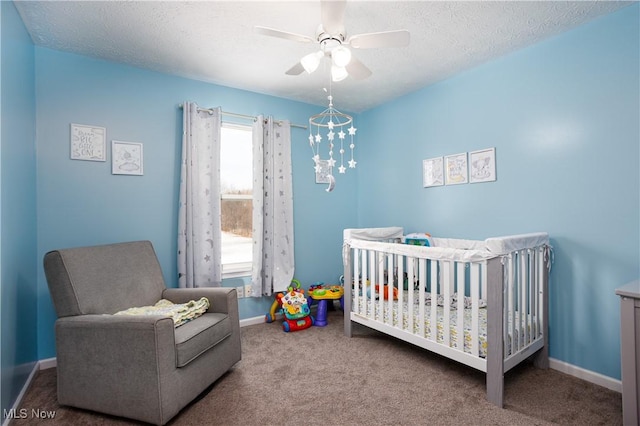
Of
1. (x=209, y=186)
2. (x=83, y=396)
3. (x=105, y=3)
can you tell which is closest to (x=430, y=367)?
(x=83, y=396)

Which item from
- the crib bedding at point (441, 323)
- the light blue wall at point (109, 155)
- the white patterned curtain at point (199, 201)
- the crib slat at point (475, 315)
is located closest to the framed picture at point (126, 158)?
the light blue wall at point (109, 155)

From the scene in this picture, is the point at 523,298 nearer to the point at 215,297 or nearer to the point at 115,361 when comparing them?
the point at 215,297

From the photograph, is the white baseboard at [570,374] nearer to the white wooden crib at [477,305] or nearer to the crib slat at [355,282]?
the white wooden crib at [477,305]

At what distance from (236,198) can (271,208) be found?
1.22 ft

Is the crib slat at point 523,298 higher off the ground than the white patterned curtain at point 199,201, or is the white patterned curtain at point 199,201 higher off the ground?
the white patterned curtain at point 199,201

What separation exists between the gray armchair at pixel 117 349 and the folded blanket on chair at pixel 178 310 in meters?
0.05

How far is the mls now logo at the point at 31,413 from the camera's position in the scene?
5.73 ft

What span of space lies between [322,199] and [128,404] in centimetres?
258

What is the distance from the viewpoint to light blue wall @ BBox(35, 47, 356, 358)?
2.34m

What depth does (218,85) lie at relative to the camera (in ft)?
10.0

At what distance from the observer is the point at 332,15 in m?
1.56

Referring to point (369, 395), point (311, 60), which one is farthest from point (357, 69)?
point (369, 395)

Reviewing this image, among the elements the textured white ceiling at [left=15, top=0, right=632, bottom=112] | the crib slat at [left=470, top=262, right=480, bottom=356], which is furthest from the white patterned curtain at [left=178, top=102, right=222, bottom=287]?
the crib slat at [left=470, top=262, right=480, bottom=356]

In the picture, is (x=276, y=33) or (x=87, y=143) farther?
(x=87, y=143)
